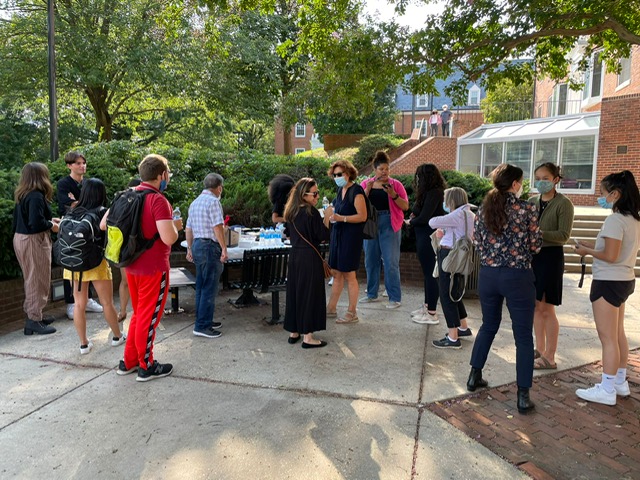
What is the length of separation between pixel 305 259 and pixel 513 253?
207 centimetres

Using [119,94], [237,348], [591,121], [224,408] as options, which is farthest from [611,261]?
[119,94]

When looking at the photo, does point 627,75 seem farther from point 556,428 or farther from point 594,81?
point 556,428

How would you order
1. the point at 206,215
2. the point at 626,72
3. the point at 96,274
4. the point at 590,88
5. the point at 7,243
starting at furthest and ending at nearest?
the point at 590,88, the point at 626,72, the point at 7,243, the point at 206,215, the point at 96,274

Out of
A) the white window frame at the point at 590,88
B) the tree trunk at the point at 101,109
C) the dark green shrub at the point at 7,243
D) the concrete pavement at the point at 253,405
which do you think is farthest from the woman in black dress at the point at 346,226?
the white window frame at the point at 590,88

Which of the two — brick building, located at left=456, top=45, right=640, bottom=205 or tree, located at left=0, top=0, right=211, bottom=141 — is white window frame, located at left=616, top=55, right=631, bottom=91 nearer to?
brick building, located at left=456, top=45, right=640, bottom=205

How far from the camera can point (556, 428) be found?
3537mm

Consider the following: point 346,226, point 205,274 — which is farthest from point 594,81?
point 205,274

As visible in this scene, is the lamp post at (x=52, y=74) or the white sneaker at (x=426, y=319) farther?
the lamp post at (x=52, y=74)

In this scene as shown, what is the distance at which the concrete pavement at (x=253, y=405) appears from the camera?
3098mm

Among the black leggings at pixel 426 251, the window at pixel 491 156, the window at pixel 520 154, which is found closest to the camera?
the black leggings at pixel 426 251

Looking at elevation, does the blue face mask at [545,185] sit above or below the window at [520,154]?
below

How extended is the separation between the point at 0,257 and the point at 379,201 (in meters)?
4.74

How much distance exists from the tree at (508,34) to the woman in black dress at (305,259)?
2.92 m

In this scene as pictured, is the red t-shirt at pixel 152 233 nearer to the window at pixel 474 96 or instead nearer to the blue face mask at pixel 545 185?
the blue face mask at pixel 545 185
